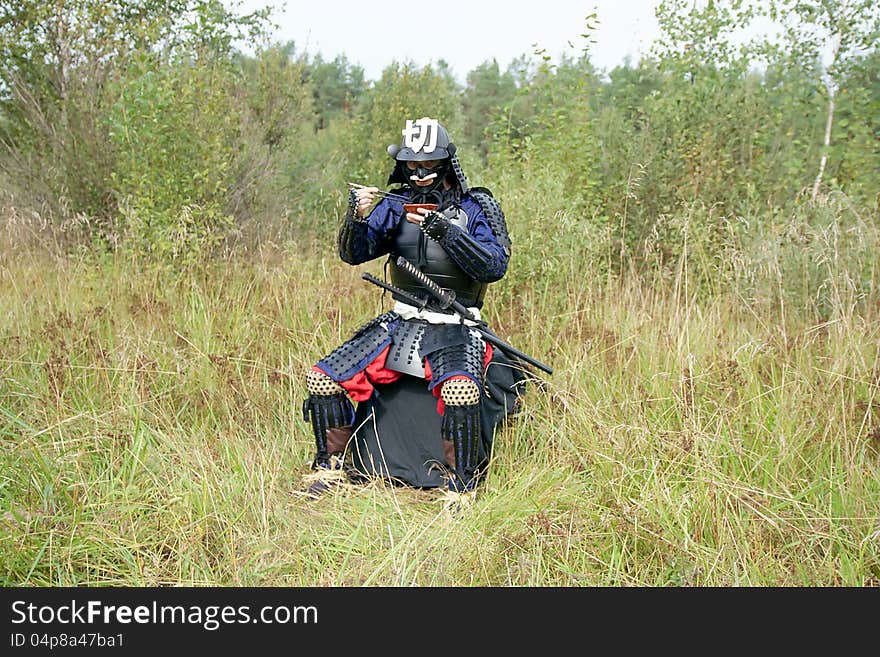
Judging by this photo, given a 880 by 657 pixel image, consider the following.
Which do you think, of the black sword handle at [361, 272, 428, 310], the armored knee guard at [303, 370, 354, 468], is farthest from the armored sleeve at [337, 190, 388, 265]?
the armored knee guard at [303, 370, 354, 468]

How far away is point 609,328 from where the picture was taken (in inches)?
176

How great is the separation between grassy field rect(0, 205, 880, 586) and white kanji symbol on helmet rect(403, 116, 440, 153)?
1.23 meters

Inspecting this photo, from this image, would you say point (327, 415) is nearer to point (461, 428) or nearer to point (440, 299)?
point (461, 428)

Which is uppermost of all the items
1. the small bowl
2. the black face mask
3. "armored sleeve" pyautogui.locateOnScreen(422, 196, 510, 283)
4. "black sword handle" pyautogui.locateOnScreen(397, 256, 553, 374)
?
the black face mask

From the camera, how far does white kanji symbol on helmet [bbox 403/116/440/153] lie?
354 cm

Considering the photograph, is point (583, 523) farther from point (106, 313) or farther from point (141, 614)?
point (106, 313)

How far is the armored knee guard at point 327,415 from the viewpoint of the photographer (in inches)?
138

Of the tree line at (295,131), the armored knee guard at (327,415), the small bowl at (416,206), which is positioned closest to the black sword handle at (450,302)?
the small bowl at (416,206)

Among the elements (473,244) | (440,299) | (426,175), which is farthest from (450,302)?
(426,175)

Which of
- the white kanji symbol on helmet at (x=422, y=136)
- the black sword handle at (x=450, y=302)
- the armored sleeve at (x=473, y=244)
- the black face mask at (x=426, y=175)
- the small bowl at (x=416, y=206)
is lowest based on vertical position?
the black sword handle at (x=450, y=302)

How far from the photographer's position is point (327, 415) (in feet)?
11.6

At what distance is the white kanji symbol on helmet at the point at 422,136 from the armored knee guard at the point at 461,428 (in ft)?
3.48

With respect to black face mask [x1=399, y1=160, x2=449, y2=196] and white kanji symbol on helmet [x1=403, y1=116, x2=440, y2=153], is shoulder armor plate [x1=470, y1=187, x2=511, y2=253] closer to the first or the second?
black face mask [x1=399, y1=160, x2=449, y2=196]

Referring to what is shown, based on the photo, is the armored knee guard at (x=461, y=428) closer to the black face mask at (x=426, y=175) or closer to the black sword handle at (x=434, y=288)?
the black sword handle at (x=434, y=288)
